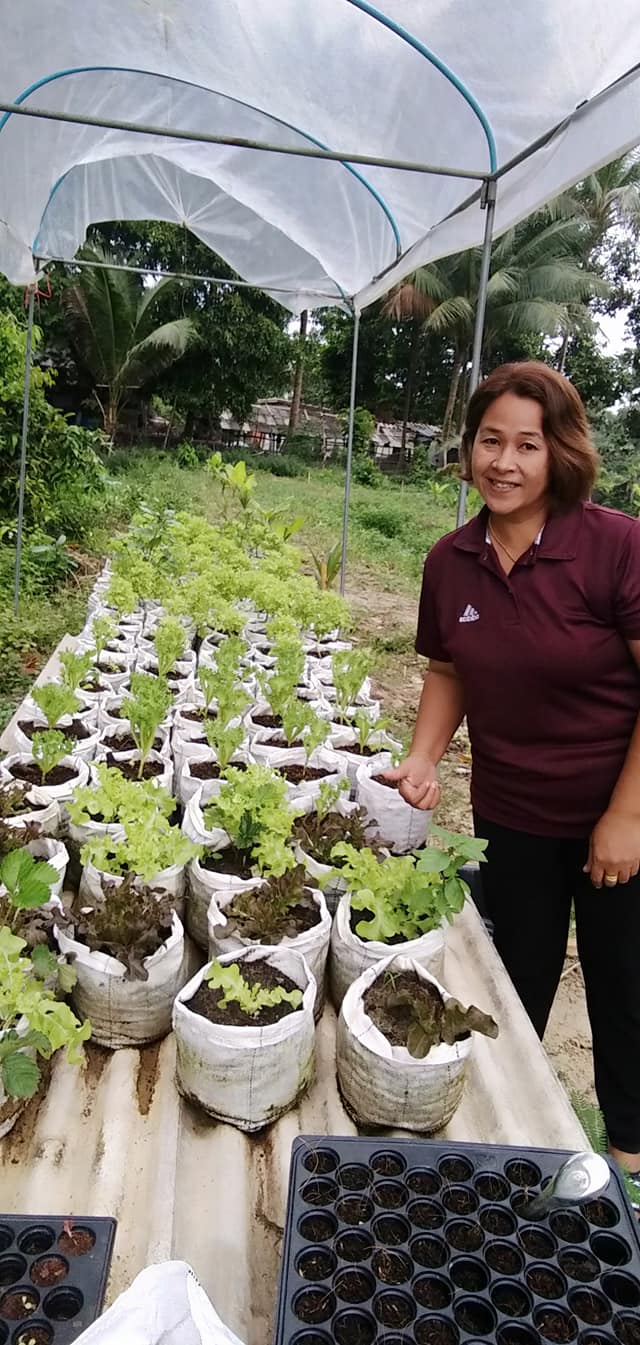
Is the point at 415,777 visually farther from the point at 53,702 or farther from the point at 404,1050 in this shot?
the point at 53,702

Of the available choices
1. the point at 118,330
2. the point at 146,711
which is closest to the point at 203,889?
the point at 146,711

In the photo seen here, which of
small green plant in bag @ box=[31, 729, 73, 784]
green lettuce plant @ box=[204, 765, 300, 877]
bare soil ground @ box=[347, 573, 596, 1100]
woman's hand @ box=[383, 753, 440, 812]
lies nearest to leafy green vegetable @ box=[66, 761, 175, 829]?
green lettuce plant @ box=[204, 765, 300, 877]

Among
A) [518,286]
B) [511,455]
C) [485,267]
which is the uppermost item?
[518,286]

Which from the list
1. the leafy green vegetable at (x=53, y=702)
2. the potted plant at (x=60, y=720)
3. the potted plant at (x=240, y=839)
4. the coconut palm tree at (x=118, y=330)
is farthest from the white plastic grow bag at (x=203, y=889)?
the coconut palm tree at (x=118, y=330)

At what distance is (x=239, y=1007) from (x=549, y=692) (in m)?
0.88

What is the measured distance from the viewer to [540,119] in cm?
231

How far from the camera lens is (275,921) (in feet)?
5.81

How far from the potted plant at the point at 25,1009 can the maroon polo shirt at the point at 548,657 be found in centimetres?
98

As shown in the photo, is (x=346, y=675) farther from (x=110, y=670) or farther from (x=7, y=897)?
(x=7, y=897)

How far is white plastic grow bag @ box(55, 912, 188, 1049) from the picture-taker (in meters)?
1.64

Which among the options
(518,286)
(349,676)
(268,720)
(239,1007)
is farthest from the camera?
(518,286)

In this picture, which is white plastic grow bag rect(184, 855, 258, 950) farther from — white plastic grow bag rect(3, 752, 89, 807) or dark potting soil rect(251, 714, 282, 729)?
A: dark potting soil rect(251, 714, 282, 729)

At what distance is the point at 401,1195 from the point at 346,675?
2.04m

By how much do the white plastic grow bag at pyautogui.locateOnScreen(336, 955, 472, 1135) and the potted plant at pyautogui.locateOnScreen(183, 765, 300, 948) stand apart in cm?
39
